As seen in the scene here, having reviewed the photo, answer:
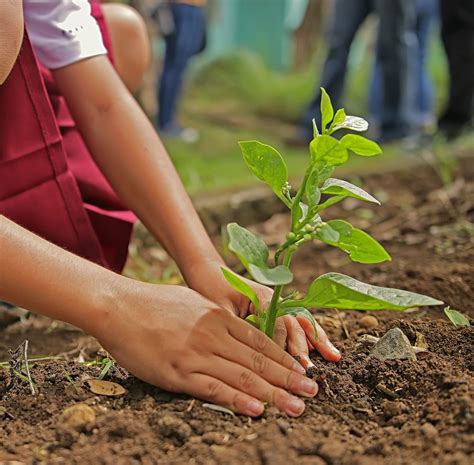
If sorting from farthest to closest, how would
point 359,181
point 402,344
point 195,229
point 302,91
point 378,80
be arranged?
point 302,91 → point 378,80 → point 359,181 → point 195,229 → point 402,344

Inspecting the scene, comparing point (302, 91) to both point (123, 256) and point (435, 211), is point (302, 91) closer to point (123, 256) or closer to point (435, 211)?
point (435, 211)

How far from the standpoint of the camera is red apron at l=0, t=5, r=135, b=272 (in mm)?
1525

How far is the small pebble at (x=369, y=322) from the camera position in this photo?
150cm

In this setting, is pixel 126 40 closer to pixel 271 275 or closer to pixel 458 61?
pixel 271 275

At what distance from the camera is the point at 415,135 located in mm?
3803

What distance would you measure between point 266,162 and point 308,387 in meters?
0.32

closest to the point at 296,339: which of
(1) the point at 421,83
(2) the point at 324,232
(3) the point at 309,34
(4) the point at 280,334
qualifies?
(4) the point at 280,334

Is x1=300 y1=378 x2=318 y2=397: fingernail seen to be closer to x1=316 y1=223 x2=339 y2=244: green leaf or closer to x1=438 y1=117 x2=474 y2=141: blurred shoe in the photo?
x1=316 y1=223 x2=339 y2=244: green leaf

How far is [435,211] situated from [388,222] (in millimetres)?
144

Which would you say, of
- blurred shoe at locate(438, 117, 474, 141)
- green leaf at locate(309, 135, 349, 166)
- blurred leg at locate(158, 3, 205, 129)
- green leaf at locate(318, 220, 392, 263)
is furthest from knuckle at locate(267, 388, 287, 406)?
blurred leg at locate(158, 3, 205, 129)

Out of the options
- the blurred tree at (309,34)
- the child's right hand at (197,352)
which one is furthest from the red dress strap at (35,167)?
the blurred tree at (309,34)

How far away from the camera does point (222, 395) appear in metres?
1.07

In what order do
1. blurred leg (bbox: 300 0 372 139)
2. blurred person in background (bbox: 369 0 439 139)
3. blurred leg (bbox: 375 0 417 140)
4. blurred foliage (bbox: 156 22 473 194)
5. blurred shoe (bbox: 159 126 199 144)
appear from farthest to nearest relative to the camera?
blurred shoe (bbox: 159 126 199 144) < blurred person in background (bbox: 369 0 439 139) < blurred leg (bbox: 300 0 372 139) < blurred leg (bbox: 375 0 417 140) < blurred foliage (bbox: 156 22 473 194)

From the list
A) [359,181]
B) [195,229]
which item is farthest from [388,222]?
[195,229]
